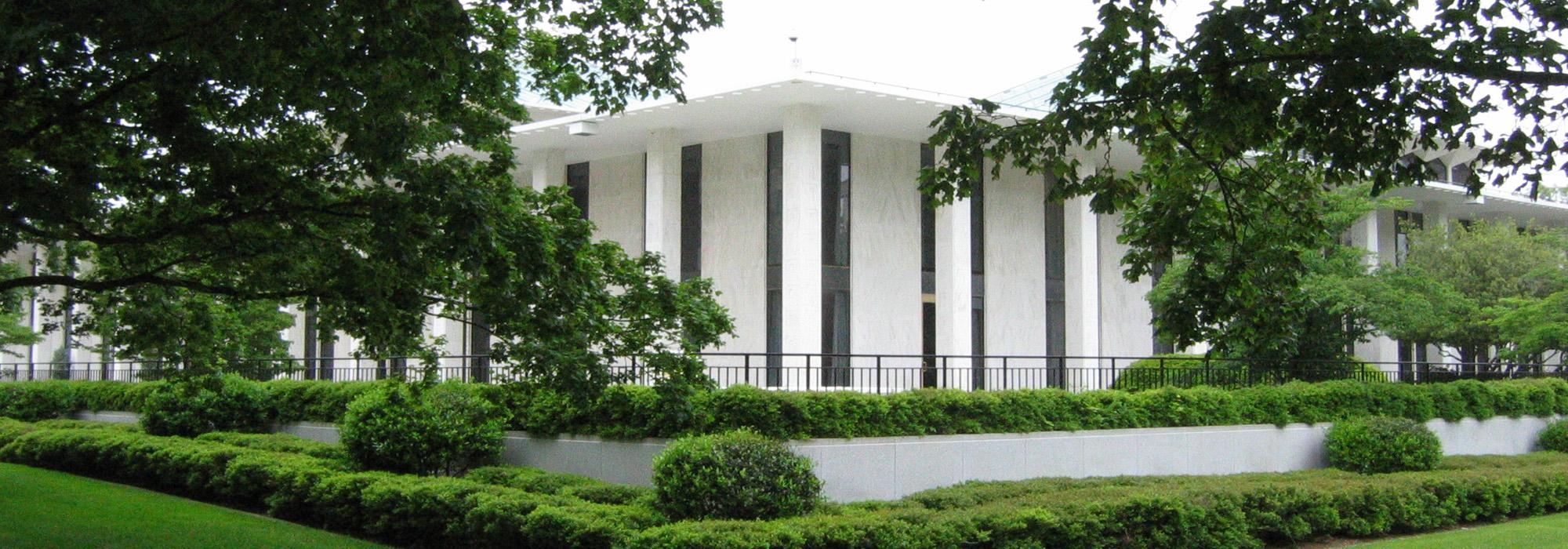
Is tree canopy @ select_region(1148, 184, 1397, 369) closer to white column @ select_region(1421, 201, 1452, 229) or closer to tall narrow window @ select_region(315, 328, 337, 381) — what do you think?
tall narrow window @ select_region(315, 328, 337, 381)

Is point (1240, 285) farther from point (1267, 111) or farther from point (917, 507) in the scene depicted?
point (917, 507)

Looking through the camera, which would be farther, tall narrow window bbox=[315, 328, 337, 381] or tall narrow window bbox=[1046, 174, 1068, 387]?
tall narrow window bbox=[1046, 174, 1068, 387]

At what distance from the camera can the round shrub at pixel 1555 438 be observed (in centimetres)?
2767

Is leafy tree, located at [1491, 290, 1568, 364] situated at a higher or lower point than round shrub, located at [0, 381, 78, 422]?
higher

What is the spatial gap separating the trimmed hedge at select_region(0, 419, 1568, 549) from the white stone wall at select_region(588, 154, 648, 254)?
12537mm

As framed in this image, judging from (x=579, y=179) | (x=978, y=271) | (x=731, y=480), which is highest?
(x=579, y=179)

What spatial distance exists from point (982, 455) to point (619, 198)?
15969 mm

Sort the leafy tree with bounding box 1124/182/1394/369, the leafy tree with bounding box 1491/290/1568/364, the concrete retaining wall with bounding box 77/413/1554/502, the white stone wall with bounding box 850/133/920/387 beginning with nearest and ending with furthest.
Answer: the leafy tree with bounding box 1124/182/1394/369, the concrete retaining wall with bounding box 77/413/1554/502, the white stone wall with bounding box 850/133/920/387, the leafy tree with bounding box 1491/290/1568/364

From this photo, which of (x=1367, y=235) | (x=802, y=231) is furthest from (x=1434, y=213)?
(x=802, y=231)

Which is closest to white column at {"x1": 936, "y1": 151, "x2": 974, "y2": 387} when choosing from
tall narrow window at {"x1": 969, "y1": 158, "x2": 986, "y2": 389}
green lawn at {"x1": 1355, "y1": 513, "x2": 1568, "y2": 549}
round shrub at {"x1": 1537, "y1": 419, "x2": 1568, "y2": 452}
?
tall narrow window at {"x1": 969, "y1": 158, "x2": 986, "y2": 389}

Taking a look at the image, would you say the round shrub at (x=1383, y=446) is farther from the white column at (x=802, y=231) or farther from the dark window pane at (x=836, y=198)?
the dark window pane at (x=836, y=198)

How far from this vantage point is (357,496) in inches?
608

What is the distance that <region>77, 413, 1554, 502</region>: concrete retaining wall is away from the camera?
16.0 m

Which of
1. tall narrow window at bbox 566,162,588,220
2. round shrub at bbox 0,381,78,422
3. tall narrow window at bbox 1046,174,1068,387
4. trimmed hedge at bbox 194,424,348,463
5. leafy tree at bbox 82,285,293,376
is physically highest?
tall narrow window at bbox 566,162,588,220
